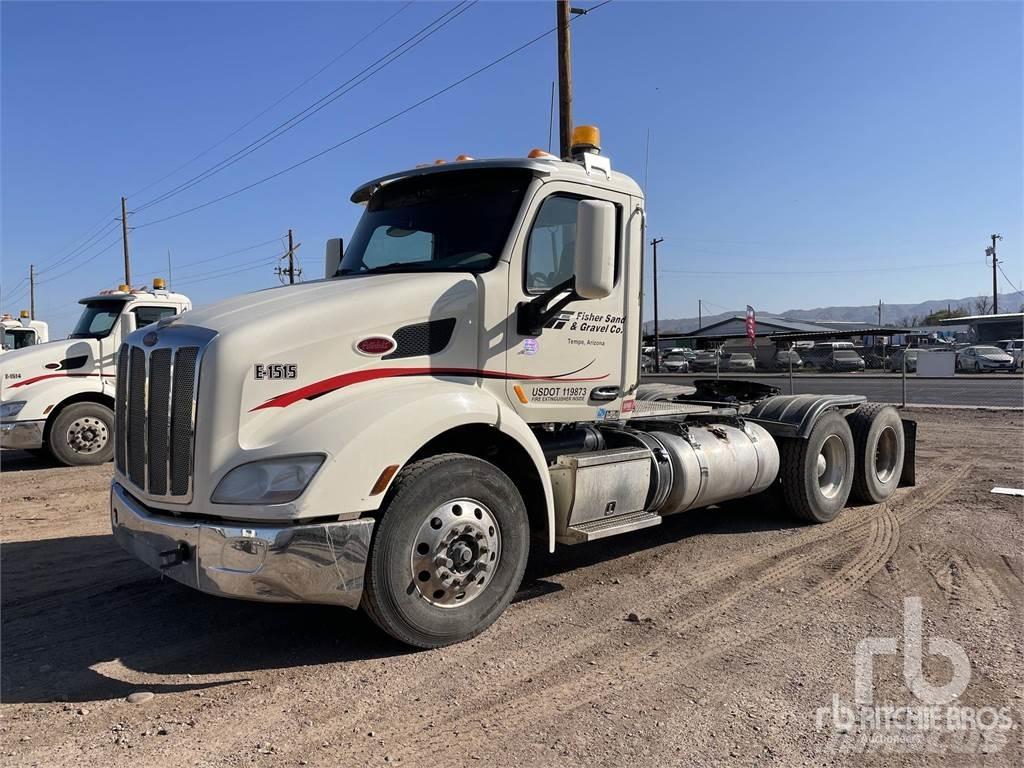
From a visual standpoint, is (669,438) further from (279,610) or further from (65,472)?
(65,472)

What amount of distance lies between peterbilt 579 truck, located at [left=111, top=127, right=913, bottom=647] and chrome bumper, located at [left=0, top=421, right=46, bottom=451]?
22.3ft

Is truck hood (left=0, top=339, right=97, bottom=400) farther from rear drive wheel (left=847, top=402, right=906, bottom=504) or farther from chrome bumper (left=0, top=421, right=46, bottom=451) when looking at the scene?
rear drive wheel (left=847, top=402, right=906, bottom=504)

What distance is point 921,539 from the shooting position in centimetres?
635

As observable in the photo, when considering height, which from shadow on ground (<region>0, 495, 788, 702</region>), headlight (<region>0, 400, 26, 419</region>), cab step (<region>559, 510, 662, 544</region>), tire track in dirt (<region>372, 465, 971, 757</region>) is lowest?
tire track in dirt (<region>372, 465, 971, 757</region>)

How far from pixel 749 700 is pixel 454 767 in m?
1.44

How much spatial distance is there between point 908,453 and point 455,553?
6.60 metres

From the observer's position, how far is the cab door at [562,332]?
4.80 metres

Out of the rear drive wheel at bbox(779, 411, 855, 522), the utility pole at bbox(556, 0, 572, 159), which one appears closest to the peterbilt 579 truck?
the rear drive wheel at bbox(779, 411, 855, 522)

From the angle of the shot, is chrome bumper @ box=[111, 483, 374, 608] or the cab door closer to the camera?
chrome bumper @ box=[111, 483, 374, 608]

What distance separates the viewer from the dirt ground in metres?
3.12

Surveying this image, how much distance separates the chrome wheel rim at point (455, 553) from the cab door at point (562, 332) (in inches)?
36.1

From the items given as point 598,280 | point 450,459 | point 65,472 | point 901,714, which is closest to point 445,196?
point 598,280

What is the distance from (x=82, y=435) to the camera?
1069 centimetres

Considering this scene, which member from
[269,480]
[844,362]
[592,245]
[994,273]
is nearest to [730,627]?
[592,245]
